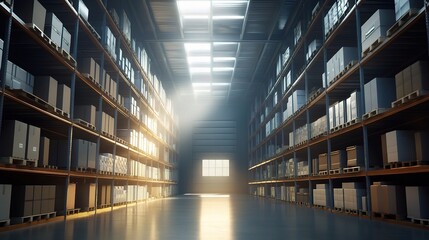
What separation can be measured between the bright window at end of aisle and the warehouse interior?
7.78 m

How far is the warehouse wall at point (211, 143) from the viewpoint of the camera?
29.3 m

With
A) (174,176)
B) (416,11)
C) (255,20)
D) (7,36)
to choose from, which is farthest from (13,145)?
(174,176)

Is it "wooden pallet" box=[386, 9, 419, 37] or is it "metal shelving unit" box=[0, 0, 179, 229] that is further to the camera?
"metal shelving unit" box=[0, 0, 179, 229]

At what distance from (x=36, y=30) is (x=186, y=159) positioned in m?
23.7

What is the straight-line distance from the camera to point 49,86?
736 cm

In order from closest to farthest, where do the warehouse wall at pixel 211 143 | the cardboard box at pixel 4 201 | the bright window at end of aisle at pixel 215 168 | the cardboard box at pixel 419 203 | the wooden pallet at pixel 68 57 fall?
the cardboard box at pixel 4 201 < the cardboard box at pixel 419 203 < the wooden pallet at pixel 68 57 < the warehouse wall at pixel 211 143 < the bright window at end of aisle at pixel 215 168

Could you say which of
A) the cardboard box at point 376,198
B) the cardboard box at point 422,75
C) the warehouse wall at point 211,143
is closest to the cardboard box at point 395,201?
the cardboard box at point 376,198

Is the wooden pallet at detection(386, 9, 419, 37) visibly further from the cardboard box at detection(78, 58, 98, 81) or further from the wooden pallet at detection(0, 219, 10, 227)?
the wooden pallet at detection(0, 219, 10, 227)

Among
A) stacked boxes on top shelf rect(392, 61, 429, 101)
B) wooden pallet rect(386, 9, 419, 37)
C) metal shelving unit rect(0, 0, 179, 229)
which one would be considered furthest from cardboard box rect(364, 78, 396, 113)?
metal shelving unit rect(0, 0, 179, 229)

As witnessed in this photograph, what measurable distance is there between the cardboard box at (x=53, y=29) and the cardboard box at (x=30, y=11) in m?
0.55

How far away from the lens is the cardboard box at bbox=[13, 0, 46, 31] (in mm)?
6461

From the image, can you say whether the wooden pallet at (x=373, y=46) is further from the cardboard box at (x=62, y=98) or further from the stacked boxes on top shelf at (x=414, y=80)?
the cardboard box at (x=62, y=98)

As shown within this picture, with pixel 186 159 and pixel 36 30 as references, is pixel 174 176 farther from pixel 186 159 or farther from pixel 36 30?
pixel 36 30

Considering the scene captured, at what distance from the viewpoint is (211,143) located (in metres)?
A: 30.1
